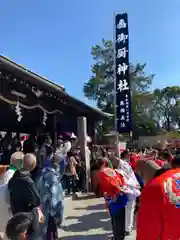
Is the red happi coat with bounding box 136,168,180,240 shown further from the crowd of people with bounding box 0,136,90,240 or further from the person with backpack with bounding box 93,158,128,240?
the person with backpack with bounding box 93,158,128,240

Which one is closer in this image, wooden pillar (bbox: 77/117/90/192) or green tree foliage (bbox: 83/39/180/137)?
wooden pillar (bbox: 77/117/90/192)

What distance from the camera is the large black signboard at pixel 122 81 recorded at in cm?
1139

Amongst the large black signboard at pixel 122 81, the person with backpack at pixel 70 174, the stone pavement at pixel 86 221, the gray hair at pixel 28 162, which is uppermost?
the large black signboard at pixel 122 81

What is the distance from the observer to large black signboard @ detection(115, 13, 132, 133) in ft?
37.4

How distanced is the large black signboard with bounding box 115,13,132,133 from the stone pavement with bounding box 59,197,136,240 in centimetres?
345

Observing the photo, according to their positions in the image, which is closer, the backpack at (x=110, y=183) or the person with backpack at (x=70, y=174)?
the backpack at (x=110, y=183)

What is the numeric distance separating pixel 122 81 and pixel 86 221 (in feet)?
19.7

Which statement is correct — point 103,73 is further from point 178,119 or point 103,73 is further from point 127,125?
point 127,125

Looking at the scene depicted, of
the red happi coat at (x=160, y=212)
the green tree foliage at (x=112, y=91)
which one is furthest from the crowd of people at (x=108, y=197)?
the green tree foliage at (x=112, y=91)

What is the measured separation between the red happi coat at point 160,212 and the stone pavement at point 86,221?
3.57 m

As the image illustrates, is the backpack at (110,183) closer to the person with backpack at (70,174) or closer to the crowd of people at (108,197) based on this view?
the crowd of people at (108,197)

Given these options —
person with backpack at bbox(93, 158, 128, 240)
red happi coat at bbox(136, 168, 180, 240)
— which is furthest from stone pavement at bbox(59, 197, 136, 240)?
red happi coat at bbox(136, 168, 180, 240)

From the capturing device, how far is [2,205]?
3.91 meters

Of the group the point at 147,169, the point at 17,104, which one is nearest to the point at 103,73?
the point at 17,104
